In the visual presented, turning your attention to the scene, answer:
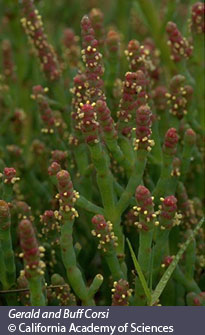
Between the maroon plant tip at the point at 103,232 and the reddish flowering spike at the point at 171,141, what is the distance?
21 centimetres

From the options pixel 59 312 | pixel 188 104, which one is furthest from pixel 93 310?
pixel 188 104

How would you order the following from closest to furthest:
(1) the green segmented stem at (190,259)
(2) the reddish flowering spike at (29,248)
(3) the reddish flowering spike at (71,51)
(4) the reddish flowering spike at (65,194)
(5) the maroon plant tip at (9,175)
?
(2) the reddish flowering spike at (29,248), (4) the reddish flowering spike at (65,194), (5) the maroon plant tip at (9,175), (1) the green segmented stem at (190,259), (3) the reddish flowering spike at (71,51)

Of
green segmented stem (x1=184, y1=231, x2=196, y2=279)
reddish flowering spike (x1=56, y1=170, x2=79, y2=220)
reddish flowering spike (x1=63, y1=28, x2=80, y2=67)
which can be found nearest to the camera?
reddish flowering spike (x1=56, y1=170, x2=79, y2=220)

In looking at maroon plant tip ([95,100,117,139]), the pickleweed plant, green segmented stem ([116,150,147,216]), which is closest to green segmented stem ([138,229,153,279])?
the pickleweed plant

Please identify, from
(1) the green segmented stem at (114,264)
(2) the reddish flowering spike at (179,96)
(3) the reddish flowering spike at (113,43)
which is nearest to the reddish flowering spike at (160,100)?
(2) the reddish flowering spike at (179,96)

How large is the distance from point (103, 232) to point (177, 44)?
0.62 metres

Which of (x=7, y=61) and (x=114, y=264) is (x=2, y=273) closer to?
(x=114, y=264)

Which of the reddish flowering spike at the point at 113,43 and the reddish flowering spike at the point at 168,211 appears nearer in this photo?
the reddish flowering spike at the point at 168,211

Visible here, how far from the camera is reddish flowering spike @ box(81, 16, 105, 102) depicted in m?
1.30

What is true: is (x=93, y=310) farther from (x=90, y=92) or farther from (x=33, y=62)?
(x=33, y=62)

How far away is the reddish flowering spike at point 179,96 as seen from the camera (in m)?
1.49

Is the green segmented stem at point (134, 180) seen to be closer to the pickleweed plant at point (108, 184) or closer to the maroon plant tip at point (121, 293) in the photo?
the pickleweed plant at point (108, 184)

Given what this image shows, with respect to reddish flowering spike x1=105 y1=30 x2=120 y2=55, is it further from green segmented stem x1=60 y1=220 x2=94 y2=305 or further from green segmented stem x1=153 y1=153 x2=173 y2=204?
green segmented stem x1=60 y1=220 x2=94 y2=305
